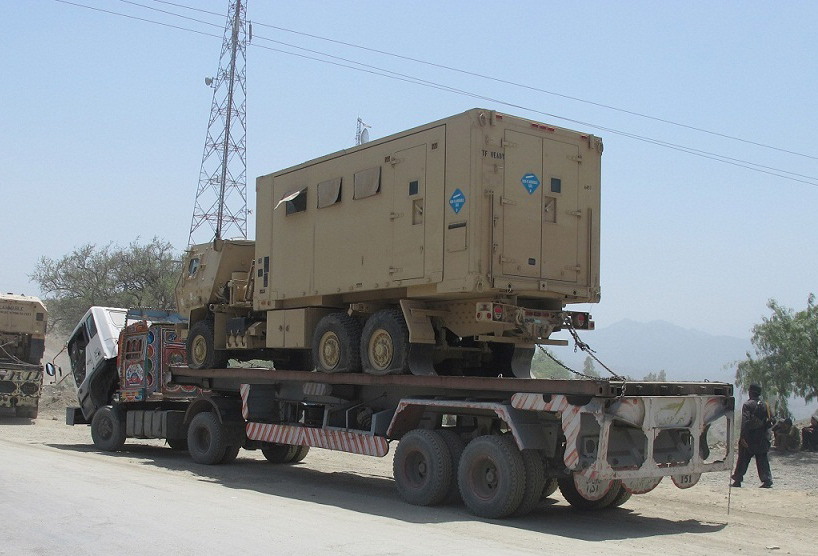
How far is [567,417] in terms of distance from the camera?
31.7 ft

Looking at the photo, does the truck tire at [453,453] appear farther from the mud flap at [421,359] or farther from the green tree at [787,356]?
the green tree at [787,356]

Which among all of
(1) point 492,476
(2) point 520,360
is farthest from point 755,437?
(1) point 492,476

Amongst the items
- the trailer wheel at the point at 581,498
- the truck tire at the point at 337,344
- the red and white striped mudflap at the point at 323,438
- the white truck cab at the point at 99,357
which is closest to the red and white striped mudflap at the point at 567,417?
the trailer wheel at the point at 581,498

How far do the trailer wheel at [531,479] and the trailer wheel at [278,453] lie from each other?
7248 millimetres

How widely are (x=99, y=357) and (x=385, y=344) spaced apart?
8591mm

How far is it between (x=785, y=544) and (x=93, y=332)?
1403 centimetres

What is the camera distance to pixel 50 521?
870 cm

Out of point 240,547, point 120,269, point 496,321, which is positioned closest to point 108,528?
point 240,547

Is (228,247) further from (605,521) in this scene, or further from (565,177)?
(605,521)

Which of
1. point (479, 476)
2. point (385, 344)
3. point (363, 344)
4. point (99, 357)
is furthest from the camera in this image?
point (99, 357)

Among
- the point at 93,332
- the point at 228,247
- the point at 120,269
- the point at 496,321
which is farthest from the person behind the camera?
the point at 120,269

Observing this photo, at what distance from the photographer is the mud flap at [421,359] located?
1188 centimetres

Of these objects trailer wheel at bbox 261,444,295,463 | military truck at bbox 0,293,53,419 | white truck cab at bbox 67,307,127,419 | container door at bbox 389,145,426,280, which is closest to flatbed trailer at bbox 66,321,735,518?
container door at bbox 389,145,426,280

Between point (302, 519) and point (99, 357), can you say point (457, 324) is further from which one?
point (99, 357)
